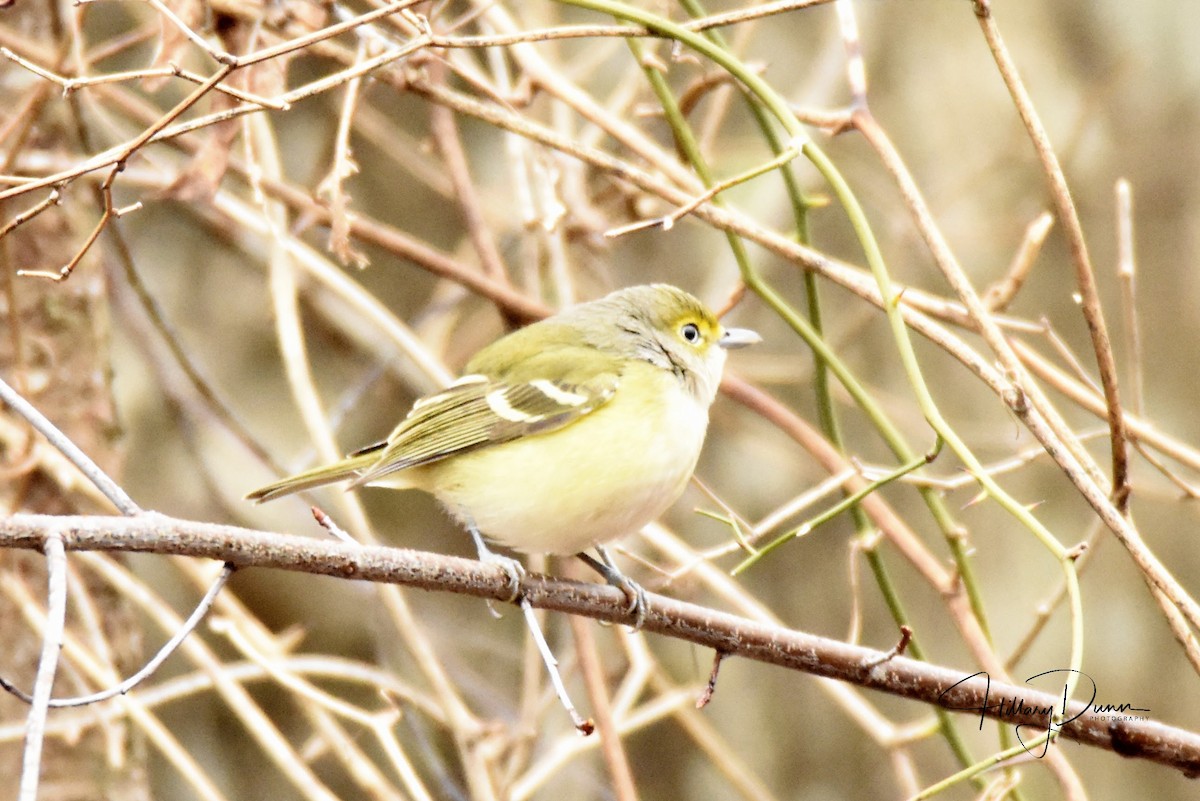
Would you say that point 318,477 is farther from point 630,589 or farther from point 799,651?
point 799,651

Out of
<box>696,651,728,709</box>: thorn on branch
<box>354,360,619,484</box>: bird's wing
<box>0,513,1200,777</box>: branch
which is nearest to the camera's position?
<box>0,513,1200,777</box>: branch

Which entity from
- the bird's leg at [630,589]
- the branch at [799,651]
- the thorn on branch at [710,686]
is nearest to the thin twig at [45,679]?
the branch at [799,651]

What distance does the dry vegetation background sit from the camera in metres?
3.59

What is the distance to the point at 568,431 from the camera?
2842 millimetres

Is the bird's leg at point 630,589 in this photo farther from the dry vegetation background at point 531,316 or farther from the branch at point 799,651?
the dry vegetation background at point 531,316

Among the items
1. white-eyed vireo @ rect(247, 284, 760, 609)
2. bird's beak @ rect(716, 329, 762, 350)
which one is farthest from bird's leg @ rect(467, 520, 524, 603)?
bird's beak @ rect(716, 329, 762, 350)

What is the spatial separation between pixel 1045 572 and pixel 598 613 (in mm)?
3293

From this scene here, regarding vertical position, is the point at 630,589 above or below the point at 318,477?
below

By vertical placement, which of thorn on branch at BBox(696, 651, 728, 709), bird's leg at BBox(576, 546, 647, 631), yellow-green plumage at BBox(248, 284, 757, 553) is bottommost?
thorn on branch at BBox(696, 651, 728, 709)

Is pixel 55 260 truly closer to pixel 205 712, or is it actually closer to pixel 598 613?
pixel 205 712

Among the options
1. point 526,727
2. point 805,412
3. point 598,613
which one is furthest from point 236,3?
point 805,412

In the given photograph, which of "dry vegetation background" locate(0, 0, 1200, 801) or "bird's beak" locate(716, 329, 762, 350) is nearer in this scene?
"bird's beak" locate(716, 329, 762, 350)

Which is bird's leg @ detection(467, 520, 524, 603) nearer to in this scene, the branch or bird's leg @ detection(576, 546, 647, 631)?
the branch

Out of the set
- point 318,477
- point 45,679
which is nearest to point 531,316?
point 318,477
